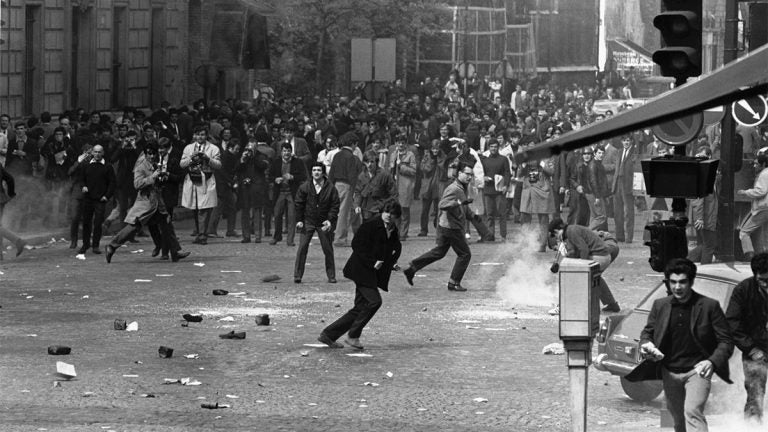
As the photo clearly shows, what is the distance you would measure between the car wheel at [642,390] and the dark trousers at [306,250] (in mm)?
8181

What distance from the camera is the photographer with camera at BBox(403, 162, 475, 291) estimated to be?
2008cm

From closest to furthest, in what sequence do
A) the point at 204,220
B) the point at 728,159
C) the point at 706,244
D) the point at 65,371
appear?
the point at 65,371 → the point at 728,159 → the point at 706,244 → the point at 204,220

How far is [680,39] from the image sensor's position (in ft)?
39.5

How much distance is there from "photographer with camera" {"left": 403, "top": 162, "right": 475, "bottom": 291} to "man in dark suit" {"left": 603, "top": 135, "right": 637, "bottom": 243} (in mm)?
6855

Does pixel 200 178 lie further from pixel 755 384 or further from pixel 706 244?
pixel 755 384

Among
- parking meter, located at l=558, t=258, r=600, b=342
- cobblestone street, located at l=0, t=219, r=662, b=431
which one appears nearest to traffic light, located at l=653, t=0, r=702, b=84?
cobblestone street, located at l=0, t=219, r=662, b=431

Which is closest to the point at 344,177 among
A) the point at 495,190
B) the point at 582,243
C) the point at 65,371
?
the point at 495,190

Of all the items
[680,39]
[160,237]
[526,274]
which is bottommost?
[526,274]

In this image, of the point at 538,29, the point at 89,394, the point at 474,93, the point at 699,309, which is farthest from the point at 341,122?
the point at 538,29

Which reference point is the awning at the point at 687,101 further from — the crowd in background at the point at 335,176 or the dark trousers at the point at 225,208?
the dark trousers at the point at 225,208

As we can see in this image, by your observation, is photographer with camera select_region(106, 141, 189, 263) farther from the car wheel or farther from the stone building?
the car wheel

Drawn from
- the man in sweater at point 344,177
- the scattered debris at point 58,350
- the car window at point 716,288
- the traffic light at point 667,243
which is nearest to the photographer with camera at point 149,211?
the man in sweater at point 344,177

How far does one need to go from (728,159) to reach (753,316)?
9.28 metres

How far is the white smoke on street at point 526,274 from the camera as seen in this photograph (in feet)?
64.4
